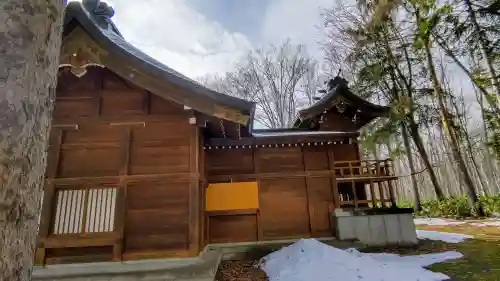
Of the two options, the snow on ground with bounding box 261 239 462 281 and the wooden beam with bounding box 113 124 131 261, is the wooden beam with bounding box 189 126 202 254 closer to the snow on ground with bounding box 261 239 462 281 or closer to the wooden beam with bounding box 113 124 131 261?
the wooden beam with bounding box 113 124 131 261

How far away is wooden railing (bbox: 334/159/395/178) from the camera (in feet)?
28.2

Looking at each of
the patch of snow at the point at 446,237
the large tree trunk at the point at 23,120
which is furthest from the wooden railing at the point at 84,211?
the patch of snow at the point at 446,237

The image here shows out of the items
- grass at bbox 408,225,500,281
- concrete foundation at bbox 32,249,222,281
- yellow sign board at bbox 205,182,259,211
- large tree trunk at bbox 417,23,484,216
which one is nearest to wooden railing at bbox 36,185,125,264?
concrete foundation at bbox 32,249,222,281

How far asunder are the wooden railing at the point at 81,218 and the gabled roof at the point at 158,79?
87.8 inches

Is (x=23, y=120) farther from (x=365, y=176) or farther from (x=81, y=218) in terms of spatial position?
(x=365, y=176)

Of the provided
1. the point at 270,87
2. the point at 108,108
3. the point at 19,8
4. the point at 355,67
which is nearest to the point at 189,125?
the point at 108,108

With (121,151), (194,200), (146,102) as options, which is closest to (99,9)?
(146,102)

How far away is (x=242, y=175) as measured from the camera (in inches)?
332

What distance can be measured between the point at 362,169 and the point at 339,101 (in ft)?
8.25

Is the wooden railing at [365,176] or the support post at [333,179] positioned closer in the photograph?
the support post at [333,179]

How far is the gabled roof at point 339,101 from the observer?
9584 millimetres

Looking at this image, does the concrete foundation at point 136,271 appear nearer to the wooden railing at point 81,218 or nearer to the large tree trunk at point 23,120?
the wooden railing at point 81,218

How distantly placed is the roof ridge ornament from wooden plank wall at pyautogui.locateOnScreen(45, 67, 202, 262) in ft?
9.74

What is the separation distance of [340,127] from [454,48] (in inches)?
304
